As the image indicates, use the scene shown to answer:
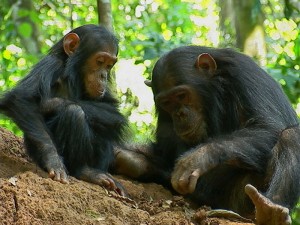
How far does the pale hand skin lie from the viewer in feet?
14.7

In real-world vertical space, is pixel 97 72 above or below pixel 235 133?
above

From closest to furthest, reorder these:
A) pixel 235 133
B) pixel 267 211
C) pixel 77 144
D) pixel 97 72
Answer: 1. pixel 267 211
2. pixel 77 144
3. pixel 235 133
4. pixel 97 72

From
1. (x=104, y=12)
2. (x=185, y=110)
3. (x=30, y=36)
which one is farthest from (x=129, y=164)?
(x=30, y=36)

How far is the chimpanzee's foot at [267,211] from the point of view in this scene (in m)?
4.48

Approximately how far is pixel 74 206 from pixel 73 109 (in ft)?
3.92

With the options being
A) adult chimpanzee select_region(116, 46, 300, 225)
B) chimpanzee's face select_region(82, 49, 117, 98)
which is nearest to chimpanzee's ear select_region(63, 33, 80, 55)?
chimpanzee's face select_region(82, 49, 117, 98)

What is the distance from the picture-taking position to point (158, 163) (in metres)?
6.18

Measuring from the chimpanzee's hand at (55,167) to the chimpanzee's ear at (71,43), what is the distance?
1.23 m

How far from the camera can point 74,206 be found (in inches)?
165

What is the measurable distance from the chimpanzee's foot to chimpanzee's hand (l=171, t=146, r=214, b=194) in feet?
1.62

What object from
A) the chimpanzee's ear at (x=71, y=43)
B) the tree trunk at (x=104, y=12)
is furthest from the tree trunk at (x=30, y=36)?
the chimpanzee's ear at (x=71, y=43)

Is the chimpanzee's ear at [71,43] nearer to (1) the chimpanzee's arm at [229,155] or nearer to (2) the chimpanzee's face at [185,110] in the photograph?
(2) the chimpanzee's face at [185,110]

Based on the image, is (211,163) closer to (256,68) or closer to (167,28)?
(256,68)

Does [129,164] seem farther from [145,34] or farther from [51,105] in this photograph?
[145,34]
